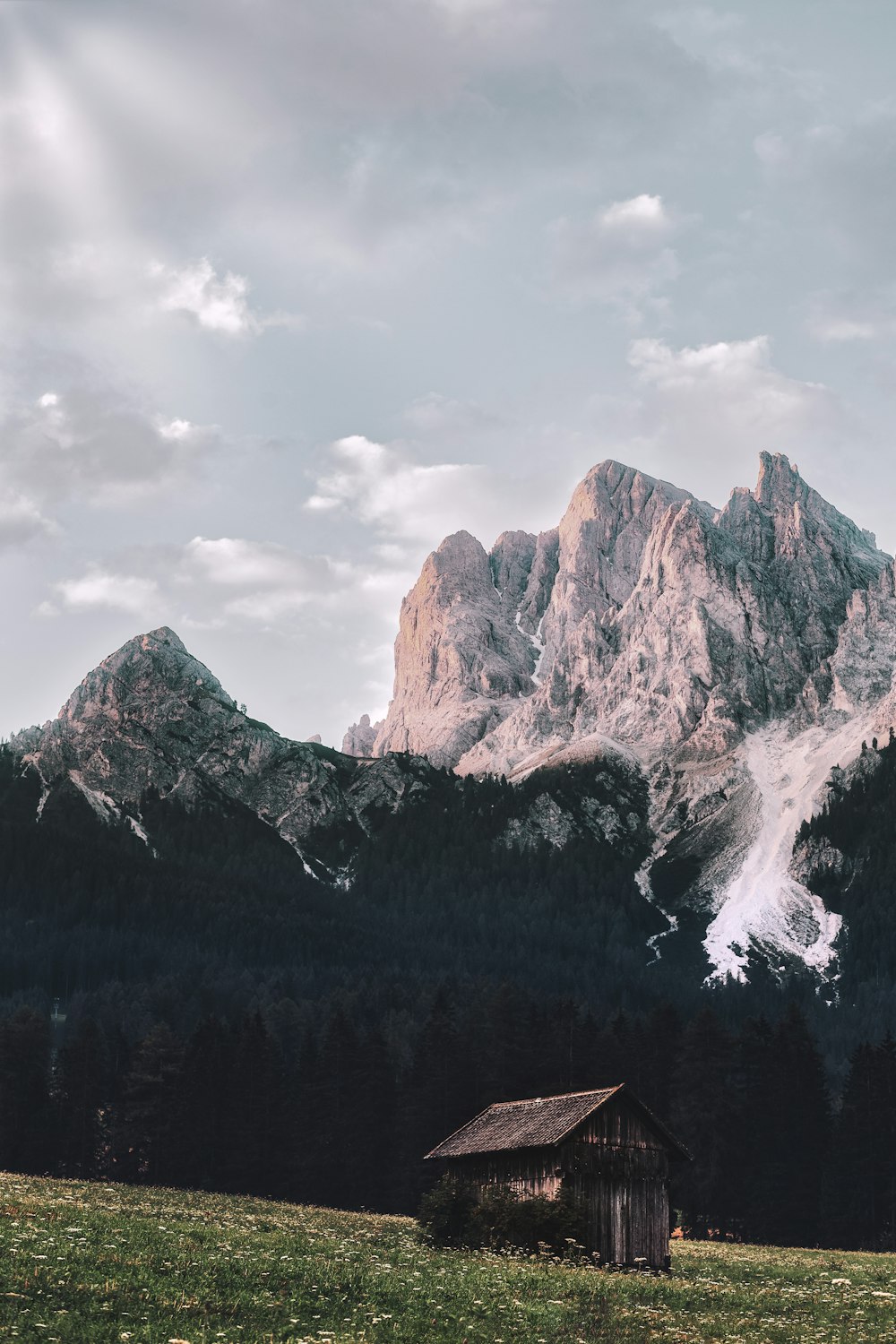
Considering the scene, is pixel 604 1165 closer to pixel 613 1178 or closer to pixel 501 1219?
pixel 613 1178

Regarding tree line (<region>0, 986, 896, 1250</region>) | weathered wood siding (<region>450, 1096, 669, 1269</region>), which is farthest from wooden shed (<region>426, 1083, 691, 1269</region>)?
tree line (<region>0, 986, 896, 1250</region>)

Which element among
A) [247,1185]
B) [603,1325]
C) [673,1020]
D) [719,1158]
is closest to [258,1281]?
[603,1325]

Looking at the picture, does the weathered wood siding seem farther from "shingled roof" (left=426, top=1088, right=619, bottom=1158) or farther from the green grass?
the green grass

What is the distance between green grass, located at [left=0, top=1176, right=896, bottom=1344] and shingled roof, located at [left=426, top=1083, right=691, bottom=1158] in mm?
7115

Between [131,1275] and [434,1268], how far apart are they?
40.4 ft

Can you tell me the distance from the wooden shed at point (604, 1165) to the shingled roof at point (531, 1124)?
0.07 metres

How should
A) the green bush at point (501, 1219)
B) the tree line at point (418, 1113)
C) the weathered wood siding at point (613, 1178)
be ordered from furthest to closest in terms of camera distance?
the tree line at point (418, 1113), the weathered wood siding at point (613, 1178), the green bush at point (501, 1219)

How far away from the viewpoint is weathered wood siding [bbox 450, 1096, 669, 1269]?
52.8 metres

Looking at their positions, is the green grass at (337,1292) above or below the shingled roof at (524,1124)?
below

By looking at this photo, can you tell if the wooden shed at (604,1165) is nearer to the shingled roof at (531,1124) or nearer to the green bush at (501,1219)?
the shingled roof at (531,1124)

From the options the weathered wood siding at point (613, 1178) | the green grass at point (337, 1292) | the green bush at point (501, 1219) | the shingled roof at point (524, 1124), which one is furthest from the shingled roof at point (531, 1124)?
the green grass at point (337, 1292)

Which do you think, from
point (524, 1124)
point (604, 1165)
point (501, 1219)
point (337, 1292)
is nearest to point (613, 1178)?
point (604, 1165)

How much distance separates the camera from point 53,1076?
102 m

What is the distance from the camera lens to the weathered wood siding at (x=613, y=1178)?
5284cm
